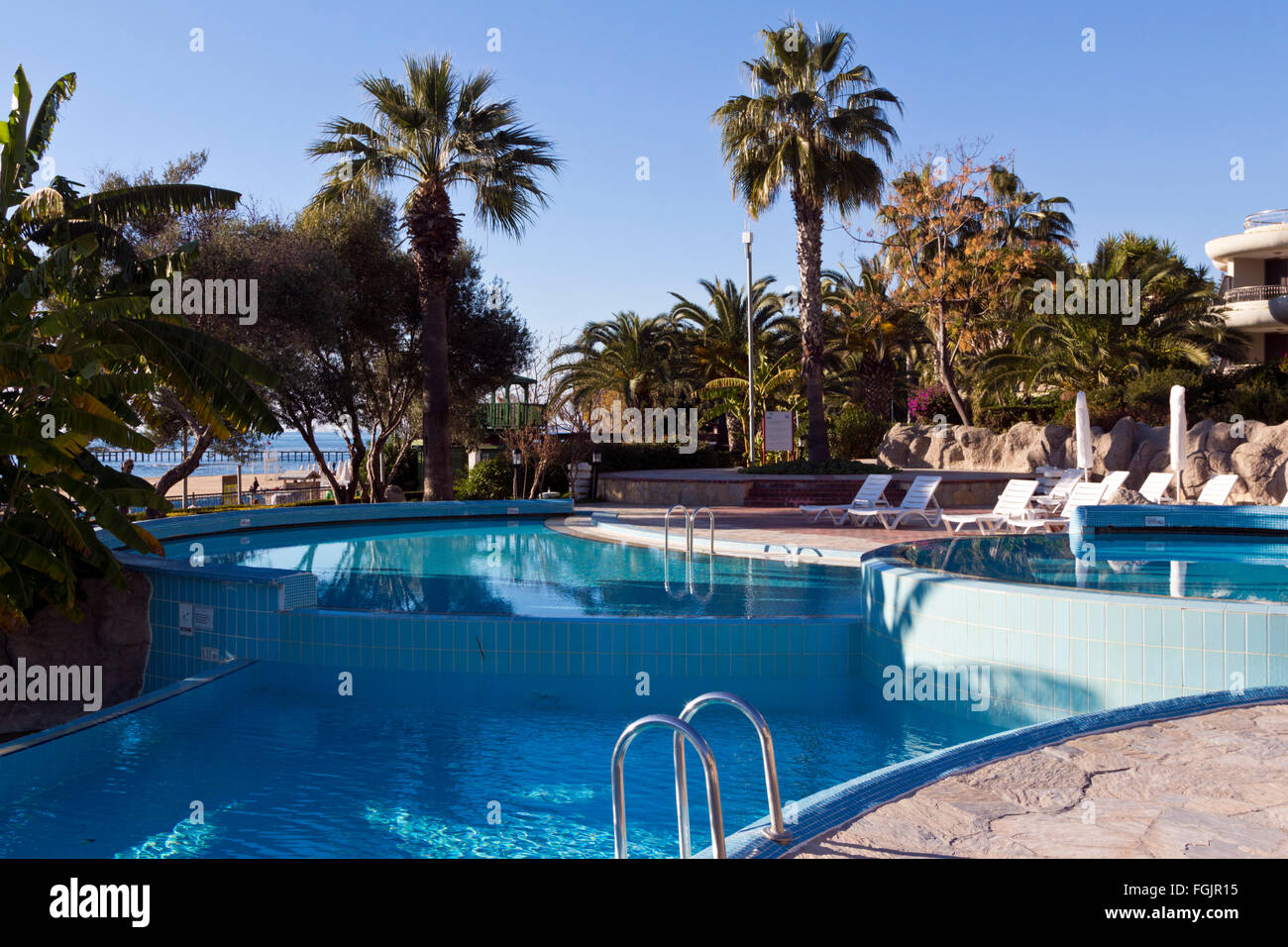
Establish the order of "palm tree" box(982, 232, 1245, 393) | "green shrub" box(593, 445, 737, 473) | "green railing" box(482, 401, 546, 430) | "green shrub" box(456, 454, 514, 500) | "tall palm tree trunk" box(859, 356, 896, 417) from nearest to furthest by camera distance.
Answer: "green shrub" box(456, 454, 514, 500), "green shrub" box(593, 445, 737, 473), "green railing" box(482, 401, 546, 430), "palm tree" box(982, 232, 1245, 393), "tall palm tree trunk" box(859, 356, 896, 417)

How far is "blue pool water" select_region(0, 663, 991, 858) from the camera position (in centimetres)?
564

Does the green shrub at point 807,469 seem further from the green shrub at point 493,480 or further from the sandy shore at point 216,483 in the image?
the sandy shore at point 216,483

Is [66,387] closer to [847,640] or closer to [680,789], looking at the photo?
[847,640]

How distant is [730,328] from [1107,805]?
1285 inches

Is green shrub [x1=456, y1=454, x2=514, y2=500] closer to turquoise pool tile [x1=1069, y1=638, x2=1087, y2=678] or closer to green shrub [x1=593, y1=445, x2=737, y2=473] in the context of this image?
green shrub [x1=593, y1=445, x2=737, y2=473]

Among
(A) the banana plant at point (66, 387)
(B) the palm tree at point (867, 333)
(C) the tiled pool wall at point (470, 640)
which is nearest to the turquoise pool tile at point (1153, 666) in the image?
(C) the tiled pool wall at point (470, 640)

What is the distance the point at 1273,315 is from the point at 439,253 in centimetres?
3388

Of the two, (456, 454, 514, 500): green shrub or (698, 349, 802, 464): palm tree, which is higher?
(698, 349, 802, 464): palm tree

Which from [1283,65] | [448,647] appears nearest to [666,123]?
[448,647]

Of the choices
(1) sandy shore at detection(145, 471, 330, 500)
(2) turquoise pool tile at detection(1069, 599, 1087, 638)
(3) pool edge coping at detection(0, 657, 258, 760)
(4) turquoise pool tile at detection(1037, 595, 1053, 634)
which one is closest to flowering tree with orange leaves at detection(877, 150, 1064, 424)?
(1) sandy shore at detection(145, 471, 330, 500)

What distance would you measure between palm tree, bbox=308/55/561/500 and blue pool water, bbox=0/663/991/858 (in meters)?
13.2

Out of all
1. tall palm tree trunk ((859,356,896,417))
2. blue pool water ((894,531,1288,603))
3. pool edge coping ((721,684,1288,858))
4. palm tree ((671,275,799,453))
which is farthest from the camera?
tall palm tree trunk ((859,356,896,417))

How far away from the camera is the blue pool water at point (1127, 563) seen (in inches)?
378
